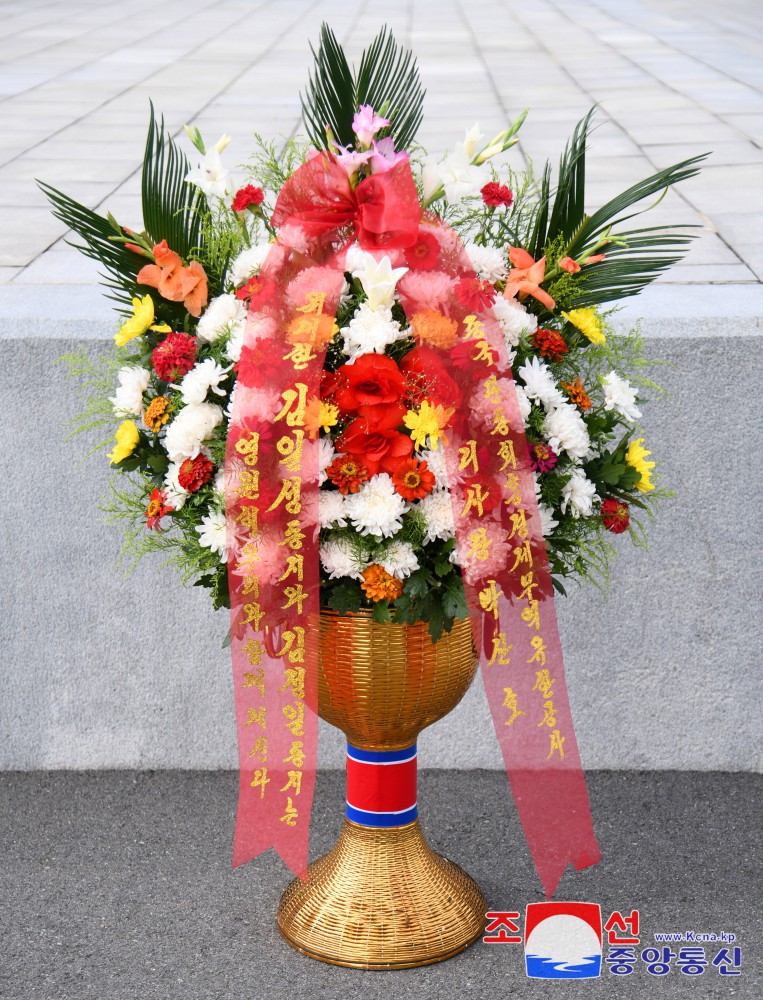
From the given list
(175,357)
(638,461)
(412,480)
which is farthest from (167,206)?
(638,461)

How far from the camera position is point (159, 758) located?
3121 millimetres

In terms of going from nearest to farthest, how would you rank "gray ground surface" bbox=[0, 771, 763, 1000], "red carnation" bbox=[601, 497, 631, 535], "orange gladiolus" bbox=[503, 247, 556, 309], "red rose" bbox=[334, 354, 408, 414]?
"red rose" bbox=[334, 354, 408, 414], "orange gladiolus" bbox=[503, 247, 556, 309], "red carnation" bbox=[601, 497, 631, 535], "gray ground surface" bbox=[0, 771, 763, 1000]

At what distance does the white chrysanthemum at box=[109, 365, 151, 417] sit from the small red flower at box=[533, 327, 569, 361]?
656 mm

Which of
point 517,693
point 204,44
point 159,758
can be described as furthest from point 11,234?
point 204,44

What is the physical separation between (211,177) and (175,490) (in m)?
0.53

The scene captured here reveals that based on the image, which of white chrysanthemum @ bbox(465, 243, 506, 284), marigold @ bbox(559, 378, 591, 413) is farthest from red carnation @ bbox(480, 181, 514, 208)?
marigold @ bbox(559, 378, 591, 413)

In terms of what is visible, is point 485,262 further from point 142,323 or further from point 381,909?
point 381,909

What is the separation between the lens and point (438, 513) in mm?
1981

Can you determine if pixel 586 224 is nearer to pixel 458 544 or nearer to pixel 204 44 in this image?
pixel 458 544

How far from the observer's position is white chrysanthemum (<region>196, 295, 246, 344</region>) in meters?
2.06

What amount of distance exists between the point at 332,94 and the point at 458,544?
84 cm

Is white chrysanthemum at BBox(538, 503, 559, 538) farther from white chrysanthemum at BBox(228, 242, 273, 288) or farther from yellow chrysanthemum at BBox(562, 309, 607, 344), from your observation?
white chrysanthemum at BBox(228, 242, 273, 288)

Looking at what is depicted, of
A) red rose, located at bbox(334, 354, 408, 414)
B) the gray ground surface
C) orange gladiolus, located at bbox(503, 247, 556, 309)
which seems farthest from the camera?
the gray ground surface

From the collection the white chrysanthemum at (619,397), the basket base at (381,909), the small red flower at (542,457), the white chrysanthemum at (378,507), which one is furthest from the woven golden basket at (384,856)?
the white chrysanthemum at (619,397)
